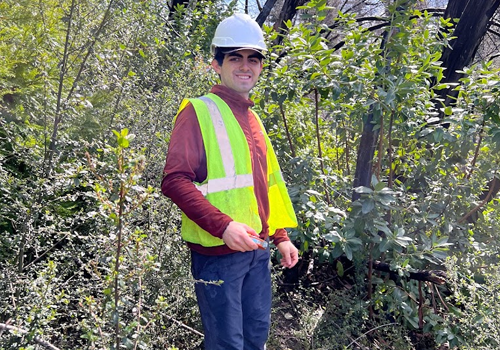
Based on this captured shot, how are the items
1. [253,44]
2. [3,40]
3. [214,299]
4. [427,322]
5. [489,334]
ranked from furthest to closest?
[427,322] → [3,40] → [489,334] → [253,44] → [214,299]

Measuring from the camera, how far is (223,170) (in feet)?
6.82

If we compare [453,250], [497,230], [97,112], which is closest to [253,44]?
[97,112]

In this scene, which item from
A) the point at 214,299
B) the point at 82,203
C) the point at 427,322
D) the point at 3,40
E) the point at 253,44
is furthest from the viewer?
the point at 427,322

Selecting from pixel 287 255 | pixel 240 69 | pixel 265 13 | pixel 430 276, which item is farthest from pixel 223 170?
pixel 265 13

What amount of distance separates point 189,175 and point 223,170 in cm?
16

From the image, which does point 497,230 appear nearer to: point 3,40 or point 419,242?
point 419,242

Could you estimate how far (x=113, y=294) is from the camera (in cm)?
168

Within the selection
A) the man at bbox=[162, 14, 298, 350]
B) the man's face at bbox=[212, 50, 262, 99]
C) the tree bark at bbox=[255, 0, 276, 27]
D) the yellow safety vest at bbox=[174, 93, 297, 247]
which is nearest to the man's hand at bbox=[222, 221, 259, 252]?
the man at bbox=[162, 14, 298, 350]

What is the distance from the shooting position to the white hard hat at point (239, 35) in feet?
7.17

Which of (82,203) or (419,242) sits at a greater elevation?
(82,203)

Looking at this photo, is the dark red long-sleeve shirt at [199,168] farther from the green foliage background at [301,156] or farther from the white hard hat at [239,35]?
the green foliage background at [301,156]

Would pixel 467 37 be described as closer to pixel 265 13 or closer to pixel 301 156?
pixel 301 156

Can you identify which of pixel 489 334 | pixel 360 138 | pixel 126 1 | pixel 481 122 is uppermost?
pixel 126 1

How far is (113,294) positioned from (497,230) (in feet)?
10.2
